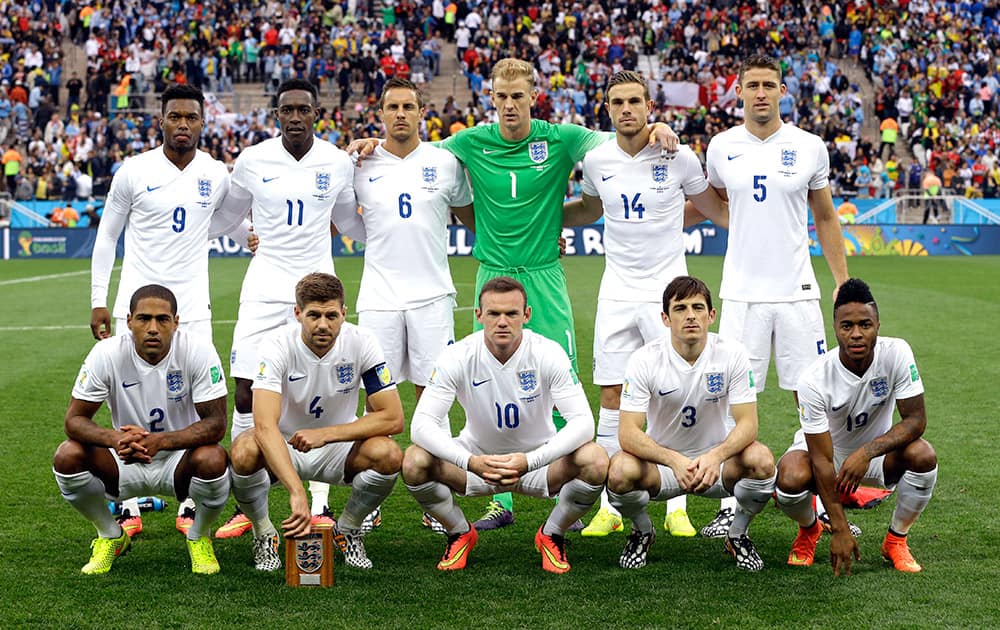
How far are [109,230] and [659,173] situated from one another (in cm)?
318

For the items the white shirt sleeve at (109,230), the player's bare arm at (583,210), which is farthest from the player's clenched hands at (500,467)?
the white shirt sleeve at (109,230)

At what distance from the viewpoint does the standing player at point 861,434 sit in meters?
5.43

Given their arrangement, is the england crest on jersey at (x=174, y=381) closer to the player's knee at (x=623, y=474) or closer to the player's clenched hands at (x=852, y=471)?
the player's knee at (x=623, y=474)

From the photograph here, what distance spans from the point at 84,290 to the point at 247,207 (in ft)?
45.8

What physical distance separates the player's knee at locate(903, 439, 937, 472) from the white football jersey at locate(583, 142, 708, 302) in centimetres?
164

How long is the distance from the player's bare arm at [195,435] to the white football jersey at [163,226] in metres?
1.07

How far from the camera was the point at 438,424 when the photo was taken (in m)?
5.70

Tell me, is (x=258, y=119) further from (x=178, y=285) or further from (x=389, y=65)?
(x=178, y=285)

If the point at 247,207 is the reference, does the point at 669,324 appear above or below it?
below

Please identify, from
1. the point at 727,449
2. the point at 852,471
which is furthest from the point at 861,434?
the point at 727,449

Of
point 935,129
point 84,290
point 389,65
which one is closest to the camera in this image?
point 84,290

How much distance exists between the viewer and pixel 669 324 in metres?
5.73

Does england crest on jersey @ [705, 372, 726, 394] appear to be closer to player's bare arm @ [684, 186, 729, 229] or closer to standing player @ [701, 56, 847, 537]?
standing player @ [701, 56, 847, 537]

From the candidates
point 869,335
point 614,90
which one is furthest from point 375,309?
point 869,335
